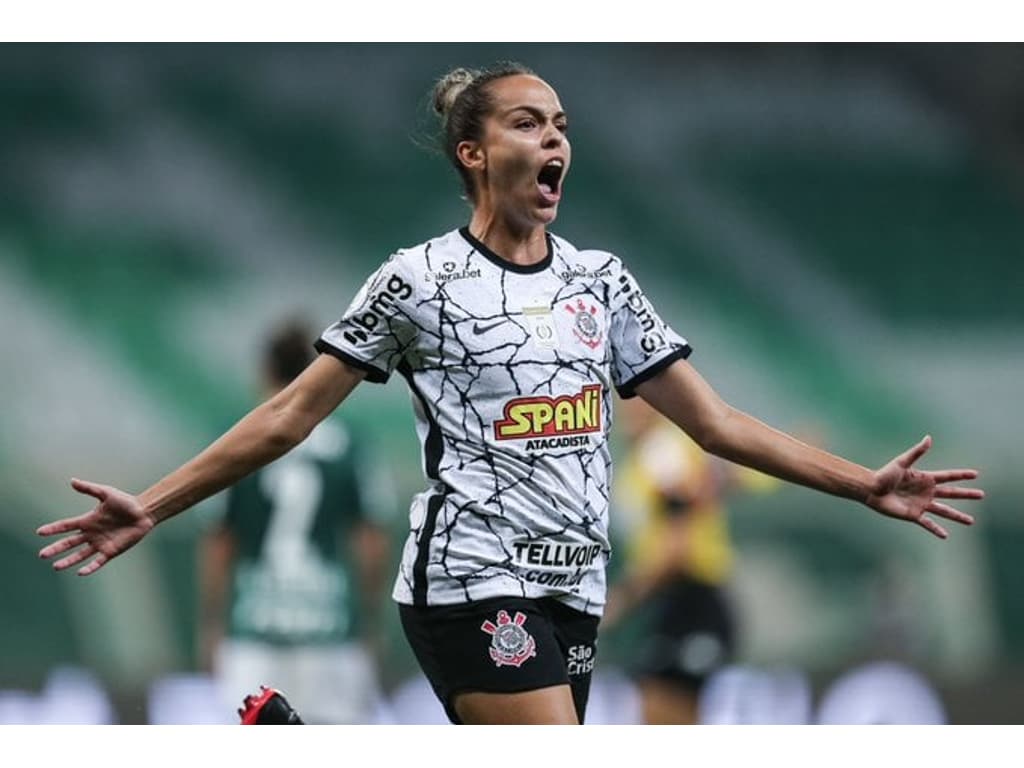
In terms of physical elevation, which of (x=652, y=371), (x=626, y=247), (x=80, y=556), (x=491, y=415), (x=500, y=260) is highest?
(x=626, y=247)

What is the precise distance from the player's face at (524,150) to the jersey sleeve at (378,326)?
0.33 m

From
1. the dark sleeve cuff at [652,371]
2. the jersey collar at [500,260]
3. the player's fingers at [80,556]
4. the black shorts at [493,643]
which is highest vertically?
the jersey collar at [500,260]

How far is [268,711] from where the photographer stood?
459cm

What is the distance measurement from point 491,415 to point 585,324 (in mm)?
332

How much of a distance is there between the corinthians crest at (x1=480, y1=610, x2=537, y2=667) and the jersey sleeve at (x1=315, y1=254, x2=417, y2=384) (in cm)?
64

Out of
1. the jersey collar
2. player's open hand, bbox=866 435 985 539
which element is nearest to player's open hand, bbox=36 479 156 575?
the jersey collar

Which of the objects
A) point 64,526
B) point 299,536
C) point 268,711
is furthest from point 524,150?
point 299,536

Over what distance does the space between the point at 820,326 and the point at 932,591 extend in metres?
1.42

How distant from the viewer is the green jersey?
7914 mm

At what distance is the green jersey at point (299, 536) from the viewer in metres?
7.91

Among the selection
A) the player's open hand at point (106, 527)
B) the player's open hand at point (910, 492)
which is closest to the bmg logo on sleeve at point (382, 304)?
the player's open hand at point (106, 527)

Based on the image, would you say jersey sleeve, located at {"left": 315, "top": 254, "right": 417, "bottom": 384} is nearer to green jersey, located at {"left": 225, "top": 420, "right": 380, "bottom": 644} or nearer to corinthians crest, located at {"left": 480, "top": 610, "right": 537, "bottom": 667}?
corinthians crest, located at {"left": 480, "top": 610, "right": 537, "bottom": 667}

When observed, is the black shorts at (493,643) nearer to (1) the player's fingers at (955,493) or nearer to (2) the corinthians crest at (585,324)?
(2) the corinthians crest at (585,324)

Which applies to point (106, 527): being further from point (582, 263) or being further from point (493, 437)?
point (582, 263)
